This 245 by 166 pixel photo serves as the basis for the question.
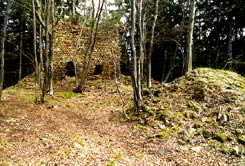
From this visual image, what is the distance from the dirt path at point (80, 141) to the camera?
581 centimetres

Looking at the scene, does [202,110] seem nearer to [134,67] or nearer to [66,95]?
[134,67]

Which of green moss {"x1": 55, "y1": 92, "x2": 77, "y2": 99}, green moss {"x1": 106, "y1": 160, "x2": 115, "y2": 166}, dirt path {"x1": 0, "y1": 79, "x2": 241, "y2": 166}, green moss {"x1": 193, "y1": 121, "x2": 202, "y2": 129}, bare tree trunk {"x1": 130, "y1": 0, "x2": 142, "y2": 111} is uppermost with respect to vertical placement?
bare tree trunk {"x1": 130, "y1": 0, "x2": 142, "y2": 111}

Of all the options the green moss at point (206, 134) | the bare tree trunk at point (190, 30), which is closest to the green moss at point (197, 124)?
the green moss at point (206, 134)

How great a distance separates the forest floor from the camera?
19.6ft

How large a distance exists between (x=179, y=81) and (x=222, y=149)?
3.87m

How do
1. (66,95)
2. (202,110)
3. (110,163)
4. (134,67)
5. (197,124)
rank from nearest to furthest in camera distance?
1. (110,163)
2. (197,124)
3. (202,110)
4. (134,67)
5. (66,95)

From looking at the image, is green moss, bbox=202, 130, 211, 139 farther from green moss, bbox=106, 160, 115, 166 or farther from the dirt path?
green moss, bbox=106, 160, 115, 166

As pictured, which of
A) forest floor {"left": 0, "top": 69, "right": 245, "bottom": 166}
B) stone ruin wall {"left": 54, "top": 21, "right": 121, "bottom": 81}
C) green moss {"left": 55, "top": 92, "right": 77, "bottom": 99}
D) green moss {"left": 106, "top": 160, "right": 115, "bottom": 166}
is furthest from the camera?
stone ruin wall {"left": 54, "top": 21, "right": 121, "bottom": 81}

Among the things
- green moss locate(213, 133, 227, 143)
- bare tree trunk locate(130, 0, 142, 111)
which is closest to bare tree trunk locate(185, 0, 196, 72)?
bare tree trunk locate(130, 0, 142, 111)

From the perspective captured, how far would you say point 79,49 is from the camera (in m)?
15.7

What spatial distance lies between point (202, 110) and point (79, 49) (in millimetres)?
9351

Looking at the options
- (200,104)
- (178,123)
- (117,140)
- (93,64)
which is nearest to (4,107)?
(117,140)

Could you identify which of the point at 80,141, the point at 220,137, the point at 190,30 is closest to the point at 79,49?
the point at 190,30

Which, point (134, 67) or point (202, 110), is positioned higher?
point (134, 67)
